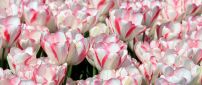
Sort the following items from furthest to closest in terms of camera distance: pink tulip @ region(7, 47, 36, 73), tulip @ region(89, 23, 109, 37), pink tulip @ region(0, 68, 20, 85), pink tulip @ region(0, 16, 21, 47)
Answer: tulip @ region(89, 23, 109, 37)
pink tulip @ region(0, 16, 21, 47)
pink tulip @ region(7, 47, 36, 73)
pink tulip @ region(0, 68, 20, 85)

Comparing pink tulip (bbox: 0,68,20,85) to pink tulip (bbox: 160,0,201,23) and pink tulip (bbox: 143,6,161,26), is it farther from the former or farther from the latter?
pink tulip (bbox: 160,0,201,23)

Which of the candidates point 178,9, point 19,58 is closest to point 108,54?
point 19,58

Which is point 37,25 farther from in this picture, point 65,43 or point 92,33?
point 65,43

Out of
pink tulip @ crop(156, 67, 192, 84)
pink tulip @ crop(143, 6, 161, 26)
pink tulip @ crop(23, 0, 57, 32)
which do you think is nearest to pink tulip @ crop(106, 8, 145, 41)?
pink tulip @ crop(143, 6, 161, 26)

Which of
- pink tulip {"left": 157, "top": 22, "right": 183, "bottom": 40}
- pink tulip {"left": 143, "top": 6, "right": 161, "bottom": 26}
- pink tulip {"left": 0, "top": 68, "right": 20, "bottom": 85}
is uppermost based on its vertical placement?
pink tulip {"left": 143, "top": 6, "right": 161, "bottom": 26}

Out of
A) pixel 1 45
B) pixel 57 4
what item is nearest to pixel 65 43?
pixel 1 45

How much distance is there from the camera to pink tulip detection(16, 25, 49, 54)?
5.86 feet

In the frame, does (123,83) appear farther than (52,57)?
No

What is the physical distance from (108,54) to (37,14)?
46 cm

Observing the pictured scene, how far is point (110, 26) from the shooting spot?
6.50 feet

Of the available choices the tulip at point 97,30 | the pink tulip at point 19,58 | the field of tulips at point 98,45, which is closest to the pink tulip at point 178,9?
the field of tulips at point 98,45

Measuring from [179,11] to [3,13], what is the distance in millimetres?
720

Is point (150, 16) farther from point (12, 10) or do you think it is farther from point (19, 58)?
point (19, 58)

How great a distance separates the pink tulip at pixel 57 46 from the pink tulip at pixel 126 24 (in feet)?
0.95
